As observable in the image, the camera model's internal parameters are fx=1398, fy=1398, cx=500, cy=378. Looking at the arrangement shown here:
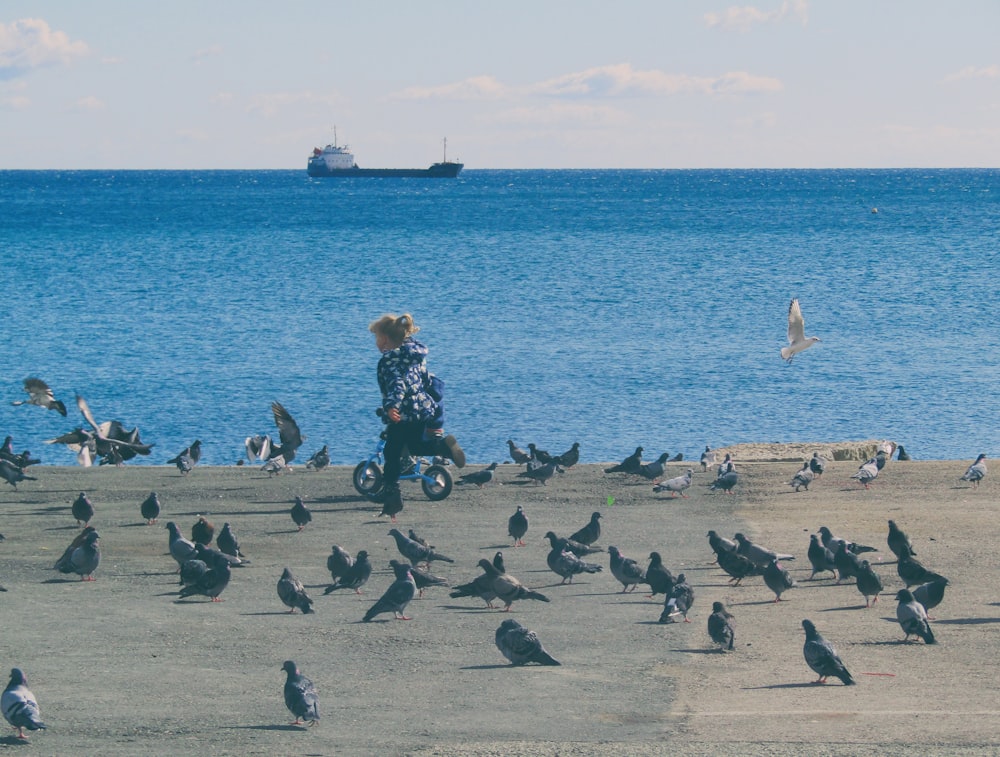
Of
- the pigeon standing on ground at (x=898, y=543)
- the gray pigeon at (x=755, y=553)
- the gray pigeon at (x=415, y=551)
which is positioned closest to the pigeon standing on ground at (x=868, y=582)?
the pigeon standing on ground at (x=898, y=543)

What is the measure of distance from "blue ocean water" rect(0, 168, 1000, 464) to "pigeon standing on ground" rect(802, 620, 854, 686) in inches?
851

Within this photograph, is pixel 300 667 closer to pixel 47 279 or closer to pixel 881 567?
pixel 881 567

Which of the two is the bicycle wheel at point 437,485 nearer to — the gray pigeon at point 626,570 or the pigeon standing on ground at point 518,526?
the pigeon standing on ground at point 518,526

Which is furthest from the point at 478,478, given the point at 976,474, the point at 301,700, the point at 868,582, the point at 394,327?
the point at 301,700

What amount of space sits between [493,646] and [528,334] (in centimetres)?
4530

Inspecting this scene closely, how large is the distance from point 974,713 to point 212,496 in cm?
1205

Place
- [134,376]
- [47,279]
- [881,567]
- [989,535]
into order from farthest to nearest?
1. [47,279]
2. [134,376]
3. [989,535]
4. [881,567]

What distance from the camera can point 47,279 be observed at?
84312mm

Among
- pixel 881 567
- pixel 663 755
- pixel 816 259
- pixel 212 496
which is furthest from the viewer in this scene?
pixel 816 259

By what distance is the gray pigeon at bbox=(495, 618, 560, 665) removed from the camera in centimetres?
1098

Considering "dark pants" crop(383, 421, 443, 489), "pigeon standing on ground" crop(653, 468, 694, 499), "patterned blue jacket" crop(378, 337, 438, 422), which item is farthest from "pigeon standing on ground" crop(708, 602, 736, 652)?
"pigeon standing on ground" crop(653, 468, 694, 499)

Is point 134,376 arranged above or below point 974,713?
below

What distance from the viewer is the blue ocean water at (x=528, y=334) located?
36625mm

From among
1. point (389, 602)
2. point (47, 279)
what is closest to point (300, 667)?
point (389, 602)
